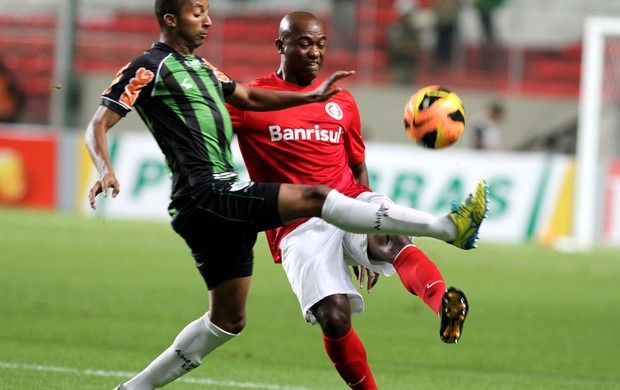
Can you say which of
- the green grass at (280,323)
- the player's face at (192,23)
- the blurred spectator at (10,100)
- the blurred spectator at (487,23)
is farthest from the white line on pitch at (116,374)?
the blurred spectator at (10,100)

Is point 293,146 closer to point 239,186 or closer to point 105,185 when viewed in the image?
point 239,186

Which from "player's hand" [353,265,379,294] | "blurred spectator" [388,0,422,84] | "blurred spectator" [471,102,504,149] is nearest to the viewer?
"player's hand" [353,265,379,294]

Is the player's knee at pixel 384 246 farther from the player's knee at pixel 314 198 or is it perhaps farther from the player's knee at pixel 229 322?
the player's knee at pixel 314 198

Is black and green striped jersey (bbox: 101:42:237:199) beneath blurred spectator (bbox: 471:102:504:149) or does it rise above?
above

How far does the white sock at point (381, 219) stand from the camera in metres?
4.79

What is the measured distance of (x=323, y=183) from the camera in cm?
A: 597

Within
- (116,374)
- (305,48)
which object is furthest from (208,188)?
(116,374)

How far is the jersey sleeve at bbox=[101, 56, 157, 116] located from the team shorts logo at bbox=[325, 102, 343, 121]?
1307 millimetres

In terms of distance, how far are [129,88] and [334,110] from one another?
144cm

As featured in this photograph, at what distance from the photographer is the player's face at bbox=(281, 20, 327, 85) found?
19.7 feet

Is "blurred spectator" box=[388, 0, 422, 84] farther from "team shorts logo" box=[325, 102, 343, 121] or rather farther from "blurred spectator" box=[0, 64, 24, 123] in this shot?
"team shorts logo" box=[325, 102, 343, 121]

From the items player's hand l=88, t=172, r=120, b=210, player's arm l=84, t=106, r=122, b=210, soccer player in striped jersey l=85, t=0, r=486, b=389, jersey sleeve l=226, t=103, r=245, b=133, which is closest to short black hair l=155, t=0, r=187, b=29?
soccer player in striped jersey l=85, t=0, r=486, b=389

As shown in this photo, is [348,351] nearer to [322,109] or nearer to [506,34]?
[322,109]

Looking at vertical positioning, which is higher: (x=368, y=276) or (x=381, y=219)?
(x=381, y=219)
